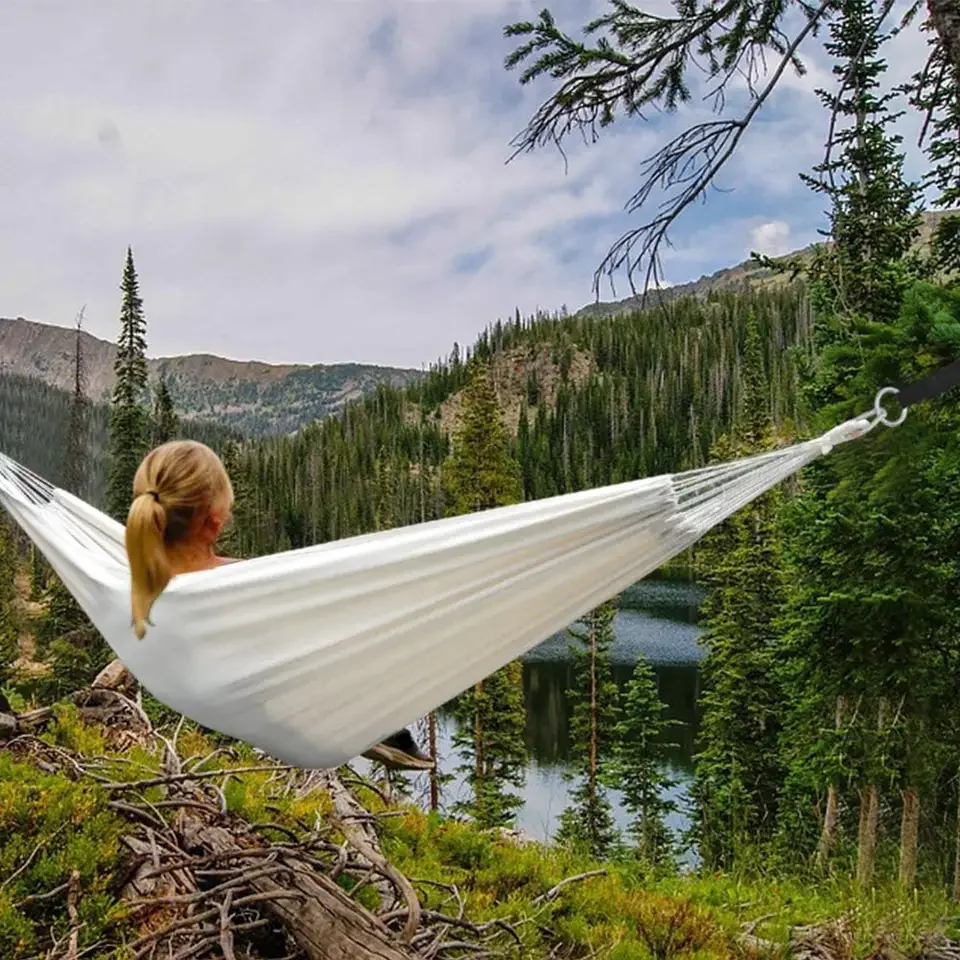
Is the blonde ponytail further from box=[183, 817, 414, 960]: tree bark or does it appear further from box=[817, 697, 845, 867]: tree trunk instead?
box=[817, 697, 845, 867]: tree trunk

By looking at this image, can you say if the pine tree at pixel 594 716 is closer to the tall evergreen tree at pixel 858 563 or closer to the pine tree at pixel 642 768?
the pine tree at pixel 642 768

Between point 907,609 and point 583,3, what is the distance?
19.1 feet

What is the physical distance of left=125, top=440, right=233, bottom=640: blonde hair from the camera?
4.87 ft

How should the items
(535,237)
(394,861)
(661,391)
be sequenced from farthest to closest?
(661,391), (535,237), (394,861)

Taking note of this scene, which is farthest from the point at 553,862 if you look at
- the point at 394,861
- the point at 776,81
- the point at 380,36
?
the point at 380,36

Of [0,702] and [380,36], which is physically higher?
[380,36]

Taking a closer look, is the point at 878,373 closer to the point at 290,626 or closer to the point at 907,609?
the point at 290,626

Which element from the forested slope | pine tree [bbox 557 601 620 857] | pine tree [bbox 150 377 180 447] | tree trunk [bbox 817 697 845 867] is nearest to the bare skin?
tree trunk [bbox 817 697 845 867]

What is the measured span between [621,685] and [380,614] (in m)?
21.8

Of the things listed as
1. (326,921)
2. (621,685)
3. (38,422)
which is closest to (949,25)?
(326,921)

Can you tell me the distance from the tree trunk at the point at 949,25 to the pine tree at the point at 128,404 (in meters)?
13.8

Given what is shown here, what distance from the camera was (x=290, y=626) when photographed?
1.48 metres

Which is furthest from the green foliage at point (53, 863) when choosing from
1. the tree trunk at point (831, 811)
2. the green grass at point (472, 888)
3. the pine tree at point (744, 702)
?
the pine tree at point (744, 702)

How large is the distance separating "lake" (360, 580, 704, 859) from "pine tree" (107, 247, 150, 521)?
7168 millimetres
